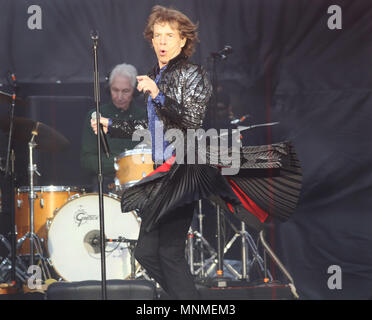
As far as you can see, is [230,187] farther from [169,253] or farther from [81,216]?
[81,216]

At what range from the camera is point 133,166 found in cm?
599

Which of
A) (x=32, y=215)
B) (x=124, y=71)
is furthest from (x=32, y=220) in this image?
(x=124, y=71)

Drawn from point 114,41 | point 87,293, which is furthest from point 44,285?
point 114,41

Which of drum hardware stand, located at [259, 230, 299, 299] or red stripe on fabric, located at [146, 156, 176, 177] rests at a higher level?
red stripe on fabric, located at [146, 156, 176, 177]

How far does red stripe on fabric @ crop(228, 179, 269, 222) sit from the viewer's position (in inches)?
151

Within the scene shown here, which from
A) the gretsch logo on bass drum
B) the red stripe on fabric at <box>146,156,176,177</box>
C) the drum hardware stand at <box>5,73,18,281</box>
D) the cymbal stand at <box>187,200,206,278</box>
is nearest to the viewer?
the red stripe on fabric at <box>146,156,176,177</box>

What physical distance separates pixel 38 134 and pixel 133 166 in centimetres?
98

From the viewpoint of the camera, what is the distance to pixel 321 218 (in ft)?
20.8

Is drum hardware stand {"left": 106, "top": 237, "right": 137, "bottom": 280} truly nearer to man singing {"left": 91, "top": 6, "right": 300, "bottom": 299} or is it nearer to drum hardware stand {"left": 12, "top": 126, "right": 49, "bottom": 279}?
drum hardware stand {"left": 12, "top": 126, "right": 49, "bottom": 279}

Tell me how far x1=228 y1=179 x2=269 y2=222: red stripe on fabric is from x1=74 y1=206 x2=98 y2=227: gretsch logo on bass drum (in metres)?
2.51

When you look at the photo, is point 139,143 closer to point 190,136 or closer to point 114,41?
point 114,41

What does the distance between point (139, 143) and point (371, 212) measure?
2359mm

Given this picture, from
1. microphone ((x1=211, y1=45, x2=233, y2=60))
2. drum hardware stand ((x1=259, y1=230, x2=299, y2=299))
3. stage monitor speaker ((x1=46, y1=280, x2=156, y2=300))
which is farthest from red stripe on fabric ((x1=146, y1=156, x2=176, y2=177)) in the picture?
microphone ((x1=211, y1=45, x2=233, y2=60))


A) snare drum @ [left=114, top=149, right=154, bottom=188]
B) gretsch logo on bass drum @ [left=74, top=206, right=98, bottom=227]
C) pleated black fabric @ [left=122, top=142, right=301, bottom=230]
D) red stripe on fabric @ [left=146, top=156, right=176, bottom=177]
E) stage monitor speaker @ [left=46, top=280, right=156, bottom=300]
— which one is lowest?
stage monitor speaker @ [left=46, top=280, right=156, bottom=300]
